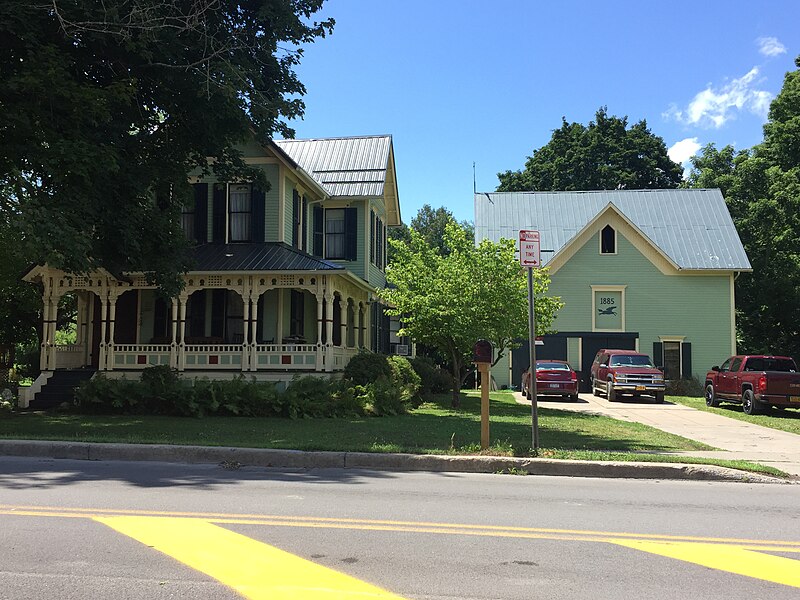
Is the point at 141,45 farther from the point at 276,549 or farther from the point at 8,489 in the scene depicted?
the point at 276,549

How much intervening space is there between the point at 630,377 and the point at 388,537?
71.2 feet

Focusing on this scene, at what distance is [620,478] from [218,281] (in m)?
13.8

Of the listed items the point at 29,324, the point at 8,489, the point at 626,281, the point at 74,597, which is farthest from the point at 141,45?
the point at 626,281

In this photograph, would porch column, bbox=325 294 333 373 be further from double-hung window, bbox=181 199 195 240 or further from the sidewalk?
the sidewalk

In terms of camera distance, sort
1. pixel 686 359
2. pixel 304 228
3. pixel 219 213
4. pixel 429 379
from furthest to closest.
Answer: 1. pixel 686 359
2. pixel 429 379
3. pixel 304 228
4. pixel 219 213

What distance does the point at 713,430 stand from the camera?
16.3 m

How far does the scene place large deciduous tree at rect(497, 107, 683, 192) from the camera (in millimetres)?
52969

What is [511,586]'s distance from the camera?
4797 millimetres

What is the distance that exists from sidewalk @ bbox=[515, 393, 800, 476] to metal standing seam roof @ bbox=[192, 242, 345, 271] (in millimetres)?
9426

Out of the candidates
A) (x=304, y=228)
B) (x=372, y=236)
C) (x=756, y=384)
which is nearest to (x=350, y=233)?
(x=372, y=236)

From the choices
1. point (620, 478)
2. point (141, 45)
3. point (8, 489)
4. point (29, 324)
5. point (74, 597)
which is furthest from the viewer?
point (29, 324)

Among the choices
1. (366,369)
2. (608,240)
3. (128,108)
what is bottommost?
(366,369)

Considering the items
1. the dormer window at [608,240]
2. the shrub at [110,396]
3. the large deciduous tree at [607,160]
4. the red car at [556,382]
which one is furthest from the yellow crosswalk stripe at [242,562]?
the large deciduous tree at [607,160]

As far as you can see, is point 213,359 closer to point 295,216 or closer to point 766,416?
point 295,216
